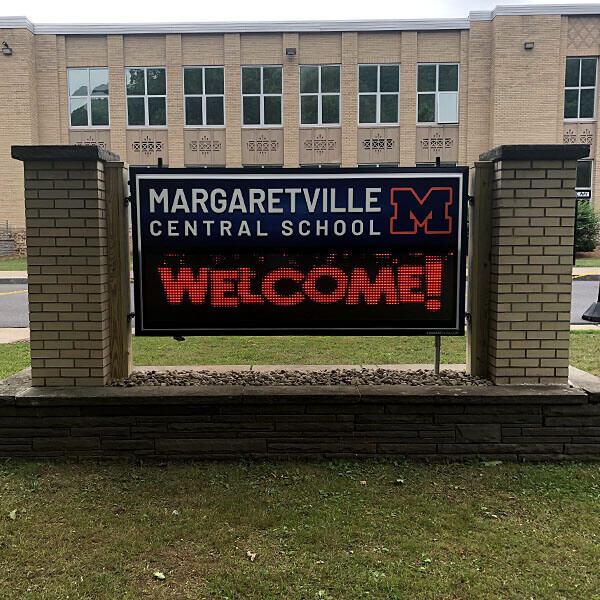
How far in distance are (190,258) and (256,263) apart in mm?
515

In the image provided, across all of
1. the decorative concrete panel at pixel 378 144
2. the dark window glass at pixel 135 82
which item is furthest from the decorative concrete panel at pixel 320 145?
the dark window glass at pixel 135 82

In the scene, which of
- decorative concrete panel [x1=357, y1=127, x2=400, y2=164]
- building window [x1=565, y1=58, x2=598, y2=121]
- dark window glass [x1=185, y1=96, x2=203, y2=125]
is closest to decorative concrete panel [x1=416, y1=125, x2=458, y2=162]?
decorative concrete panel [x1=357, y1=127, x2=400, y2=164]

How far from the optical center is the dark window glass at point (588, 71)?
28.4 meters

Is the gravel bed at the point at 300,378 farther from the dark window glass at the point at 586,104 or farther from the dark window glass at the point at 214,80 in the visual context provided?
the dark window glass at the point at 586,104

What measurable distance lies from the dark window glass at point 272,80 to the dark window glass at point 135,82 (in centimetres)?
592

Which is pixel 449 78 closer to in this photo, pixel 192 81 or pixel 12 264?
pixel 192 81

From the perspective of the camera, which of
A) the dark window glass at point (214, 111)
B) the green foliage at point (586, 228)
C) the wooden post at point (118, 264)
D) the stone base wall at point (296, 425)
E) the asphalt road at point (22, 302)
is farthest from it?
the dark window glass at point (214, 111)

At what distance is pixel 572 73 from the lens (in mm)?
28562

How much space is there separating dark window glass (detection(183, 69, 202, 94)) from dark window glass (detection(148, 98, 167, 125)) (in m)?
1.30

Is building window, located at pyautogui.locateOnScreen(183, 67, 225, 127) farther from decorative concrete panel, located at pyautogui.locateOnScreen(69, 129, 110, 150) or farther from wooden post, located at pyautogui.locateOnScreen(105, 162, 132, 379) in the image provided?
wooden post, located at pyautogui.locateOnScreen(105, 162, 132, 379)

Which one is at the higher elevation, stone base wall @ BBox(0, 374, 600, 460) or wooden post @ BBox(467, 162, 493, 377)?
wooden post @ BBox(467, 162, 493, 377)

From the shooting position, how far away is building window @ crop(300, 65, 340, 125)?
2845 centimetres

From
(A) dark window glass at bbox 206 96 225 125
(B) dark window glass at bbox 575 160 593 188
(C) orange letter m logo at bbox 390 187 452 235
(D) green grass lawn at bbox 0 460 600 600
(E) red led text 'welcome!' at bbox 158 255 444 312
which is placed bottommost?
(D) green grass lawn at bbox 0 460 600 600

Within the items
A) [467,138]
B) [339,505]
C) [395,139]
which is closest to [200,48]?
[395,139]
